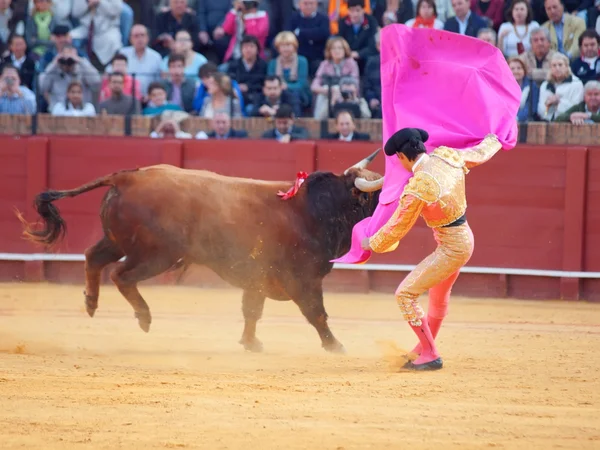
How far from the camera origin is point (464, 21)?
9.95 metres

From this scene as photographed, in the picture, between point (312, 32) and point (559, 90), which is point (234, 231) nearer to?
point (559, 90)

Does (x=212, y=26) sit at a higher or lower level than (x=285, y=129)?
higher

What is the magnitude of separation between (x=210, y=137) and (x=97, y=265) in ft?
11.6

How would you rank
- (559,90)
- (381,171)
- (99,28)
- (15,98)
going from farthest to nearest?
(99,28), (15,98), (381,171), (559,90)

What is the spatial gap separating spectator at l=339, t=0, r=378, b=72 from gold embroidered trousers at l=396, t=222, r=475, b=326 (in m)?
4.53

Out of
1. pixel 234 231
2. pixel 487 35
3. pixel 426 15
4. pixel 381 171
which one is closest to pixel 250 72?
pixel 381 171

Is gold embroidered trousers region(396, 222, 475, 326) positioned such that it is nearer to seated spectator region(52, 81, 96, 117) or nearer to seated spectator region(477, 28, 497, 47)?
seated spectator region(477, 28, 497, 47)

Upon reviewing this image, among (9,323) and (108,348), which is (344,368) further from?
(9,323)

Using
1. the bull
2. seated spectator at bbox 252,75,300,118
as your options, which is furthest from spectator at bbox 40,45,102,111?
the bull

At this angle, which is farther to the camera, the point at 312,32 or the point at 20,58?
the point at 20,58

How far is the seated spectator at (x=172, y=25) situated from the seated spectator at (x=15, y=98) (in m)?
1.38

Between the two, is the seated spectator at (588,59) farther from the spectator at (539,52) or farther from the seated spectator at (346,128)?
the seated spectator at (346,128)

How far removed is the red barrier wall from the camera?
963cm

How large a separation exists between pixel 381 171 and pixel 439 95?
362 cm
